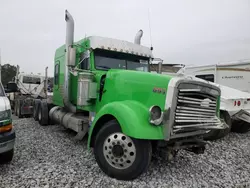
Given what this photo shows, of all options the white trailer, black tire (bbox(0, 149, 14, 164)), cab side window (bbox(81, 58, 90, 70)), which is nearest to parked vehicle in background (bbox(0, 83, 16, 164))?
black tire (bbox(0, 149, 14, 164))

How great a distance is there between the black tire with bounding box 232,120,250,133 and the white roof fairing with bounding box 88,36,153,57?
4.24m

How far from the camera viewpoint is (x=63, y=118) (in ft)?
19.0

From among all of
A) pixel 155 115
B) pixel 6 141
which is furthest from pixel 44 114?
pixel 155 115

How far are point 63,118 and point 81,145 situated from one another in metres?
1.14

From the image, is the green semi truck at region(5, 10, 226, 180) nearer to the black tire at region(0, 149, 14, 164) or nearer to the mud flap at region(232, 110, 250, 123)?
the black tire at region(0, 149, 14, 164)

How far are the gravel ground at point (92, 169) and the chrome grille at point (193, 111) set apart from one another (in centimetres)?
96

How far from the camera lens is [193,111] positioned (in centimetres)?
325

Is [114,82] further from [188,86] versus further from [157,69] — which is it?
[157,69]

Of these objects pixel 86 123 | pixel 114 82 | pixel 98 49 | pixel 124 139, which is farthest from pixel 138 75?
pixel 86 123

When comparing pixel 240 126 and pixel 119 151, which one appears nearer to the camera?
pixel 119 151

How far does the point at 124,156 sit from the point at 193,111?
133 cm

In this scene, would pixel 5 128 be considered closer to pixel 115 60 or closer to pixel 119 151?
pixel 119 151

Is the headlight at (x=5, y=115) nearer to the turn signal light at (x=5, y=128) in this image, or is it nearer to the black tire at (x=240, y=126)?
the turn signal light at (x=5, y=128)

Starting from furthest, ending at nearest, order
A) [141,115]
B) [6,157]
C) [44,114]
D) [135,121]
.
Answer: [44,114] < [6,157] < [141,115] < [135,121]
